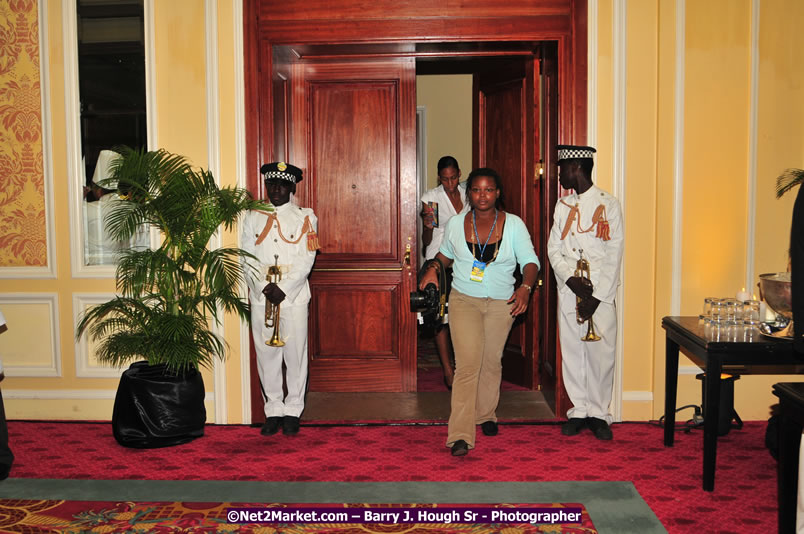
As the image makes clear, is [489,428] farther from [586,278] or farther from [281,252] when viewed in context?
[281,252]

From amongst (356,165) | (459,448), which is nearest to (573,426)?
(459,448)

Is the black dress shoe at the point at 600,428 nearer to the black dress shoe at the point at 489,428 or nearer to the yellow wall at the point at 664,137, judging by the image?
the yellow wall at the point at 664,137

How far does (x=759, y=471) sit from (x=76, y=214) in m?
Answer: 4.68

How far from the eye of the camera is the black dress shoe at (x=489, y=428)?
→ 4.76 meters

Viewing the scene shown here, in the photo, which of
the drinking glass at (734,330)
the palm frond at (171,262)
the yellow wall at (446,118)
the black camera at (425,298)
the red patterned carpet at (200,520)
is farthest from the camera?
the yellow wall at (446,118)

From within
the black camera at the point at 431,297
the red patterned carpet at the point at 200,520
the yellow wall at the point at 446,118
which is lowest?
the red patterned carpet at the point at 200,520

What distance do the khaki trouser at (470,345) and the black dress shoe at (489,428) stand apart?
0.33 metres

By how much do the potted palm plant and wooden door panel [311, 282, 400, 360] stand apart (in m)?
1.37

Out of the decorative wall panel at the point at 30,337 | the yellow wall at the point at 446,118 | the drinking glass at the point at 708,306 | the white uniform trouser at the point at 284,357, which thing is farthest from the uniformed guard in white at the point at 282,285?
the yellow wall at the point at 446,118

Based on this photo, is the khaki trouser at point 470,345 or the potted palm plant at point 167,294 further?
the potted palm plant at point 167,294

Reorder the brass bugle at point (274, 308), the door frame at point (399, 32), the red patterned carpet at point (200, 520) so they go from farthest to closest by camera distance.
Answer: the door frame at point (399, 32), the brass bugle at point (274, 308), the red patterned carpet at point (200, 520)

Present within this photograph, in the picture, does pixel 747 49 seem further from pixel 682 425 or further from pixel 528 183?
pixel 682 425

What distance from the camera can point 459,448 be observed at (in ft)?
14.2

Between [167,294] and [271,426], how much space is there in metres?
1.10
